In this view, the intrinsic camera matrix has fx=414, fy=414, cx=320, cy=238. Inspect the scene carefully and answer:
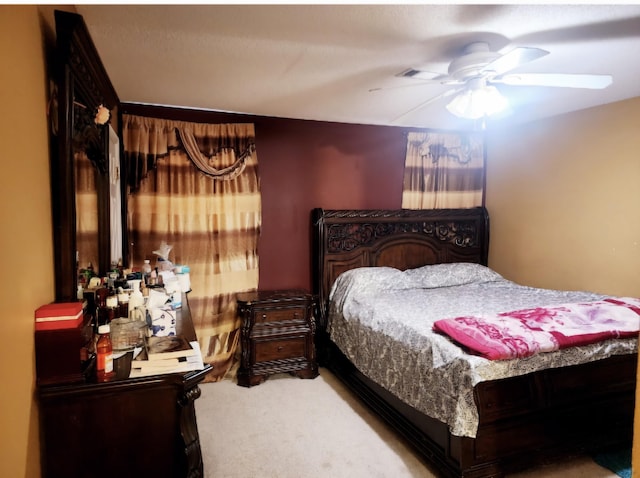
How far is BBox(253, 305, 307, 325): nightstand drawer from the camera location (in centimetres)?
338

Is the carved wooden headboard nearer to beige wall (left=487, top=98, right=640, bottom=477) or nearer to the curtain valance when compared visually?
beige wall (left=487, top=98, right=640, bottom=477)

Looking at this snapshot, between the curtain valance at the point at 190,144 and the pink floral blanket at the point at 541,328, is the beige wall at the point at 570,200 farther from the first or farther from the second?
the curtain valance at the point at 190,144

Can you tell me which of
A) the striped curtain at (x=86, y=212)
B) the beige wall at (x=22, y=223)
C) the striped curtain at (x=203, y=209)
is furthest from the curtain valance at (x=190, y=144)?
the beige wall at (x=22, y=223)

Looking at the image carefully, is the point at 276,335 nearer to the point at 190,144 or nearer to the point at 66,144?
the point at 190,144

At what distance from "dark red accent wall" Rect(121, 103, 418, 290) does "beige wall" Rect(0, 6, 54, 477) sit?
2.26m

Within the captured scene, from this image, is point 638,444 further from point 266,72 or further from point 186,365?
point 266,72

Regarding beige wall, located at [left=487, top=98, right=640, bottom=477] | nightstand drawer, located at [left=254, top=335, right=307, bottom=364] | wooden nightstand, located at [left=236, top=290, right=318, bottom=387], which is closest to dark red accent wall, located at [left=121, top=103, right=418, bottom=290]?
wooden nightstand, located at [left=236, top=290, right=318, bottom=387]

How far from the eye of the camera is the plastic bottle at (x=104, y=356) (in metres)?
1.38

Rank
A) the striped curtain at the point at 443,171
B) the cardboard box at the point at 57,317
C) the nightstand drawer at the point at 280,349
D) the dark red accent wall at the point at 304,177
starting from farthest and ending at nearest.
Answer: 1. the striped curtain at the point at 443,171
2. the dark red accent wall at the point at 304,177
3. the nightstand drawer at the point at 280,349
4. the cardboard box at the point at 57,317

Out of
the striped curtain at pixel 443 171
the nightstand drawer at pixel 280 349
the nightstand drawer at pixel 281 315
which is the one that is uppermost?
the striped curtain at pixel 443 171

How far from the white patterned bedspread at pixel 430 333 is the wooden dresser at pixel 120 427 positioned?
1275 millimetres

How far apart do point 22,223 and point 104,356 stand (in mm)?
511

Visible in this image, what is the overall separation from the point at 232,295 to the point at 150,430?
7.23 ft

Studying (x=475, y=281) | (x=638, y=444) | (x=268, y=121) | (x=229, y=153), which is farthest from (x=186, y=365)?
(x=475, y=281)
